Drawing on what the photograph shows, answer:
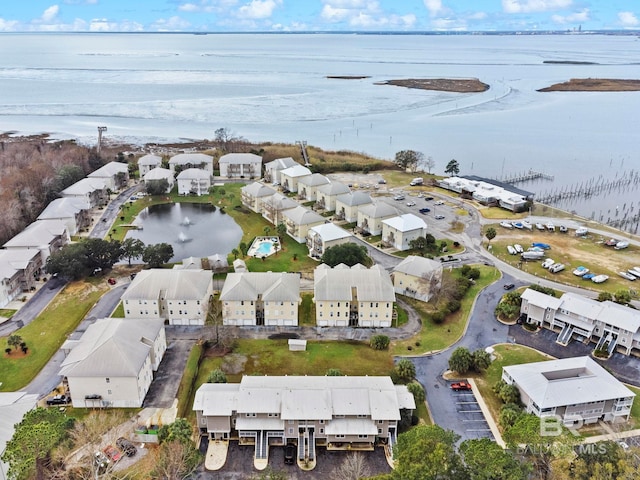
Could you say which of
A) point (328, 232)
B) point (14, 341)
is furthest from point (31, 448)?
point (328, 232)

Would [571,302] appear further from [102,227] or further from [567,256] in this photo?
[102,227]

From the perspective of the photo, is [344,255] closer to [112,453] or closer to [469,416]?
[469,416]

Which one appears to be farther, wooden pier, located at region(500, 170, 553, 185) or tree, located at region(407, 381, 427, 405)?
wooden pier, located at region(500, 170, 553, 185)

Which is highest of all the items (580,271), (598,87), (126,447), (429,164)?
(598,87)

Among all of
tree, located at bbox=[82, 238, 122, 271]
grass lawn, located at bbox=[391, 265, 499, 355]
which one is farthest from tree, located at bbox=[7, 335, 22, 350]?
grass lawn, located at bbox=[391, 265, 499, 355]

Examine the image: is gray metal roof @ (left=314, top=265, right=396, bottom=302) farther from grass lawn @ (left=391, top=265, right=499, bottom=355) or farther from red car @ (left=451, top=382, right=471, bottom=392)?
red car @ (left=451, top=382, right=471, bottom=392)

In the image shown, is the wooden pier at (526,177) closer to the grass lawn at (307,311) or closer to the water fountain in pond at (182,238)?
the grass lawn at (307,311)

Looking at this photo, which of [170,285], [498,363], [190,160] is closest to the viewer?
[498,363]

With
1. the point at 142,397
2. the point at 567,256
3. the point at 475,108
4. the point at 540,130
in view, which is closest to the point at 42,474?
the point at 142,397
